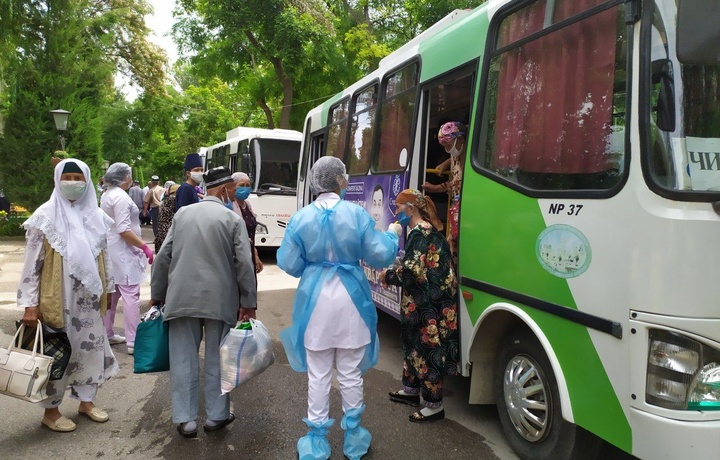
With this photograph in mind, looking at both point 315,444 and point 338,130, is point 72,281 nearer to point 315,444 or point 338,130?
point 315,444

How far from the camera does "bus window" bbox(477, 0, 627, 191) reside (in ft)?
9.06

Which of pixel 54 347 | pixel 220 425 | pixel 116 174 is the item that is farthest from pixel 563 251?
pixel 116 174

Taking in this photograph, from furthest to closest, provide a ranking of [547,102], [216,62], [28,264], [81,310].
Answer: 1. [216,62]
2. [81,310]
3. [28,264]
4. [547,102]

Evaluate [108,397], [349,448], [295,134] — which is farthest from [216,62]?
[349,448]

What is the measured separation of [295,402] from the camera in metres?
4.46

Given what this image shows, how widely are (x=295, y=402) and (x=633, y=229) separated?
2964mm

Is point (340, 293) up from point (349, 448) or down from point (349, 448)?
up

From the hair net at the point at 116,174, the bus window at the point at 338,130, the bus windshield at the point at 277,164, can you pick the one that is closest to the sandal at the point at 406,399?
the hair net at the point at 116,174

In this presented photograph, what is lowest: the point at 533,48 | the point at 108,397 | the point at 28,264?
the point at 108,397

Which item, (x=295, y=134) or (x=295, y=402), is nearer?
(x=295, y=402)

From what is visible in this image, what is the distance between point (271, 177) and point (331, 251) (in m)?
9.25

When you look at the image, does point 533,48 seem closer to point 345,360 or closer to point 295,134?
point 345,360

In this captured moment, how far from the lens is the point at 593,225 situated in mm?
2725

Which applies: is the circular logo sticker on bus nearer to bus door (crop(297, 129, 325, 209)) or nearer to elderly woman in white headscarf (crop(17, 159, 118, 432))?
elderly woman in white headscarf (crop(17, 159, 118, 432))
